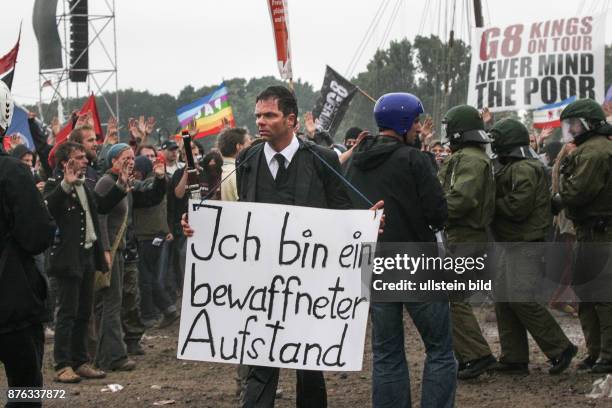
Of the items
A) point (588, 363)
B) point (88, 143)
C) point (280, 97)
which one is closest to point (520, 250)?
point (588, 363)

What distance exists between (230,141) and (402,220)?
133 inches

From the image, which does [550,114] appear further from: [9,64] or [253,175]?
[253,175]

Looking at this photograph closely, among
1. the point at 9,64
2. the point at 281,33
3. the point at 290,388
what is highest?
the point at 9,64

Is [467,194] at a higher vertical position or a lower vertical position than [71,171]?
lower

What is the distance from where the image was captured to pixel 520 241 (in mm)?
8719

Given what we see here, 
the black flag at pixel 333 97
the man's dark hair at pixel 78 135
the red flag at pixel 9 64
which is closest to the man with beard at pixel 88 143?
the man's dark hair at pixel 78 135

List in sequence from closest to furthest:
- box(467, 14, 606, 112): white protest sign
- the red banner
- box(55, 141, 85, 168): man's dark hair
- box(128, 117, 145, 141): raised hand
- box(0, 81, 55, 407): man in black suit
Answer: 1. box(0, 81, 55, 407): man in black suit
2. box(55, 141, 85, 168): man's dark hair
3. the red banner
4. box(128, 117, 145, 141): raised hand
5. box(467, 14, 606, 112): white protest sign

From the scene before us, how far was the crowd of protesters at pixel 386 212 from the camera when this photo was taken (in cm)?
629

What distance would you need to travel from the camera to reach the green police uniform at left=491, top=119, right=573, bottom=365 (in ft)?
28.2

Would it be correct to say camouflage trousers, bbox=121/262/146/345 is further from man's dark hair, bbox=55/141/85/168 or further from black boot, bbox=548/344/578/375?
black boot, bbox=548/344/578/375

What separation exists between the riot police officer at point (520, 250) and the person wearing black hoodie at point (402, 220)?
2425 mm

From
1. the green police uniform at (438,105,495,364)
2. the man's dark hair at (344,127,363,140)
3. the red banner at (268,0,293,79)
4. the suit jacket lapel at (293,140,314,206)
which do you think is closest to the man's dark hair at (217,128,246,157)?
the red banner at (268,0,293,79)

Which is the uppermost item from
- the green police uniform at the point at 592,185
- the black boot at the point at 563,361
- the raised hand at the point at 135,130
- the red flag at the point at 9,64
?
the red flag at the point at 9,64

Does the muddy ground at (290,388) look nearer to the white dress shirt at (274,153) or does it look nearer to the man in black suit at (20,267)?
the white dress shirt at (274,153)
